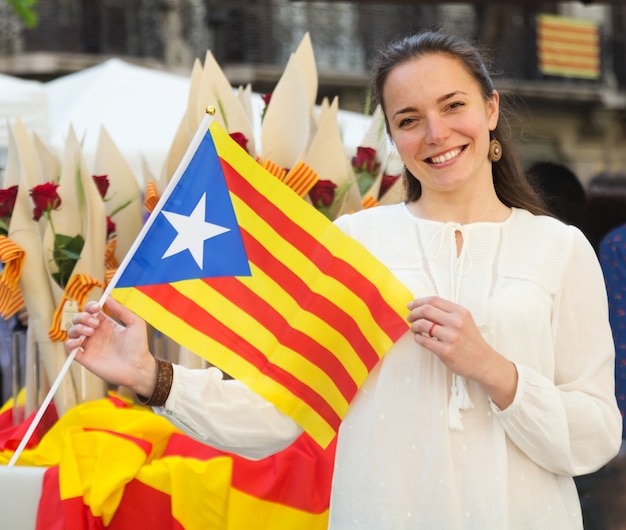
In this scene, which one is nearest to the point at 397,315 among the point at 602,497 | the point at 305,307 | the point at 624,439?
the point at 305,307

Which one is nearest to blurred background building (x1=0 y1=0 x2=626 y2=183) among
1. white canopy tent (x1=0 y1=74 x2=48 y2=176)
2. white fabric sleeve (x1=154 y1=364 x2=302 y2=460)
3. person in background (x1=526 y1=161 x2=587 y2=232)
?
white canopy tent (x1=0 y1=74 x2=48 y2=176)

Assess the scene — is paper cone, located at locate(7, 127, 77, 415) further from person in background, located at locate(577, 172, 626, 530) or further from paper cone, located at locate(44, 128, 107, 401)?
person in background, located at locate(577, 172, 626, 530)

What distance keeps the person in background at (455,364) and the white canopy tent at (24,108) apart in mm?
4448

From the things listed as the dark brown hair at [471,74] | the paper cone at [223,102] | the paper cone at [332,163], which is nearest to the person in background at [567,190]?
the paper cone at [332,163]

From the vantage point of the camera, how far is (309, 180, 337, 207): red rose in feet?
12.6

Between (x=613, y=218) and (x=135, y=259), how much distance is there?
278 centimetres

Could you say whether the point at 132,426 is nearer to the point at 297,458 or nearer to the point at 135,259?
the point at 297,458

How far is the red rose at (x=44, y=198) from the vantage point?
3582mm

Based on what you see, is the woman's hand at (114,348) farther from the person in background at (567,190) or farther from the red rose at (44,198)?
the person in background at (567,190)

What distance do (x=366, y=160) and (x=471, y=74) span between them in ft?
6.67

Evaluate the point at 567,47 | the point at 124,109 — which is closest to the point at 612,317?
the point at 124,109

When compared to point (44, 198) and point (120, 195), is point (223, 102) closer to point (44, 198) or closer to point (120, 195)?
point (120, 195)

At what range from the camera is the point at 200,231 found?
235 cm

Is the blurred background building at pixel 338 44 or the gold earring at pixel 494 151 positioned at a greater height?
the gold earring at pixel 494 151
